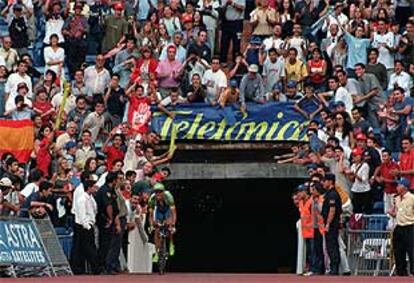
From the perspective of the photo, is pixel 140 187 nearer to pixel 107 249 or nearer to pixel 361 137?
pixel 107 249

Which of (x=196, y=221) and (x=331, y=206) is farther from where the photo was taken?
(x=196, y=221)

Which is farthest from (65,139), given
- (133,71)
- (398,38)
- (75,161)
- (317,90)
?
(398,38)

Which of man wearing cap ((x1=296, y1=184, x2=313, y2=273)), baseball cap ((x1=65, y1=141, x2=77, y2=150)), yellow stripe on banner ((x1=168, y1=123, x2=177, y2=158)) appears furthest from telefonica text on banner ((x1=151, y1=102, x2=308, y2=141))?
man wearing cap ((x1=296, y1=184, x2=313, y2=273))

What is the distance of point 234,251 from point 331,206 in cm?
852

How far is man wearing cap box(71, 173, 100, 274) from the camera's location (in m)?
27.0

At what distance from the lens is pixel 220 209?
34.5 m

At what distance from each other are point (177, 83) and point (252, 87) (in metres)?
1.54

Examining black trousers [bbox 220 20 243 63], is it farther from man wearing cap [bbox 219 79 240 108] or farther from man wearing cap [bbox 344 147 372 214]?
man wearing cap [bbox 344 147 372 214]

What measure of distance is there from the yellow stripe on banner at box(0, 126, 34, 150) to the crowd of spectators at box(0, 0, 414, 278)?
17cm

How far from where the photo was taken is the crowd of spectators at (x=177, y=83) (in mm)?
28469

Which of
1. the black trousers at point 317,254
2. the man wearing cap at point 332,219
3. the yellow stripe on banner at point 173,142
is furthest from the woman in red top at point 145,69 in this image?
the black trousers at point 317,254

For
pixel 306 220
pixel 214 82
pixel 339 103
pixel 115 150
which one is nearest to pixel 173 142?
pixel 115 150

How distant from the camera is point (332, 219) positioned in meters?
26.8

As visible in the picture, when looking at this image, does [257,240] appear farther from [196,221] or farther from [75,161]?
[75,161]
